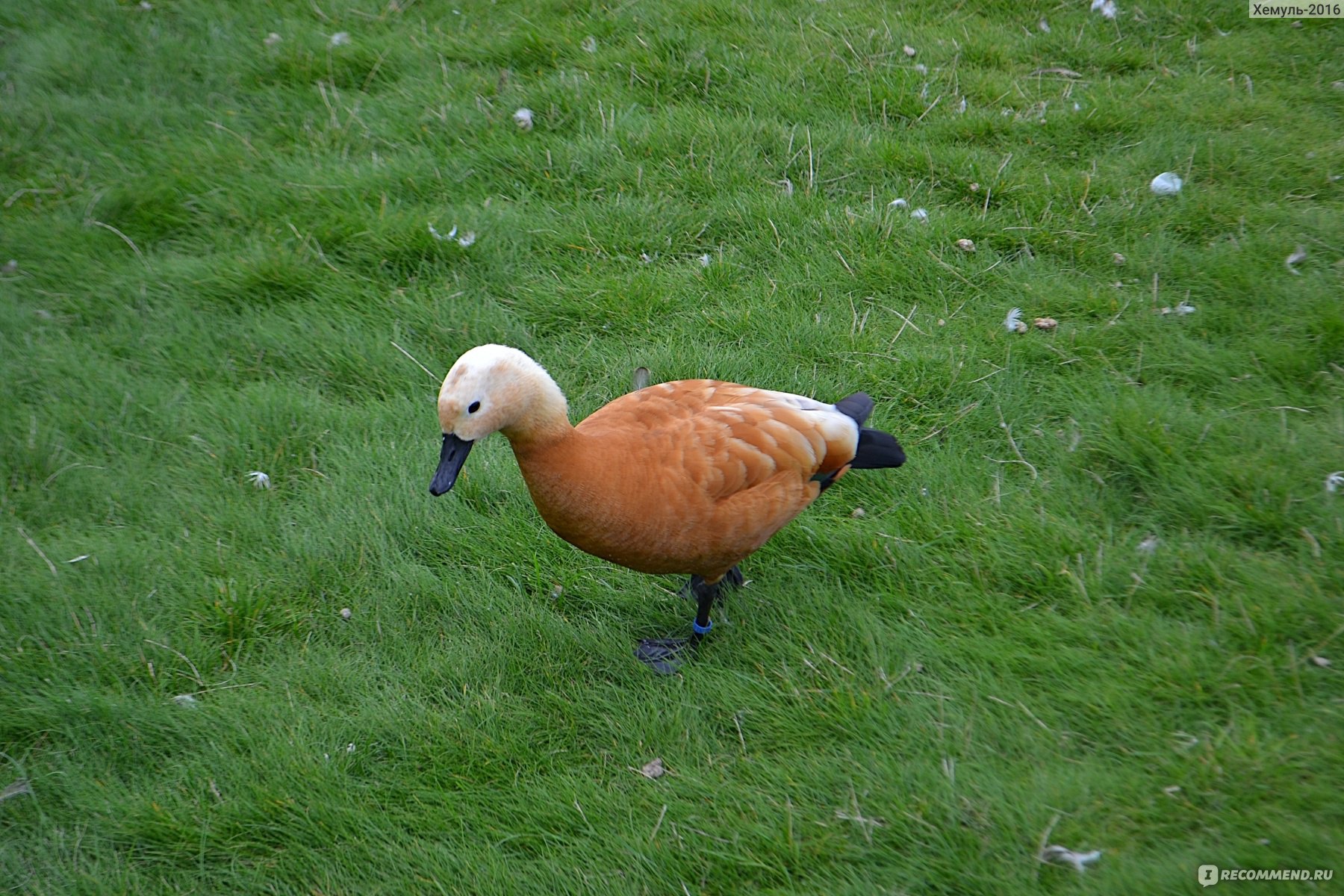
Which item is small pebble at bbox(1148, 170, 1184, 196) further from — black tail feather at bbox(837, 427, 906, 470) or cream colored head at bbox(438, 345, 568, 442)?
cream colored head at bbox(438, 345, 568, 442)

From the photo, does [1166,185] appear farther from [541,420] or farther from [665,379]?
[541,420]

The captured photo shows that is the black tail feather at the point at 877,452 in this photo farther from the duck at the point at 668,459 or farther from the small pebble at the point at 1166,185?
the small pebble at the point at 1166,185

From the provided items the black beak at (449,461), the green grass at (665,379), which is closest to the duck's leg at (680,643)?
the green grass at (665,379)

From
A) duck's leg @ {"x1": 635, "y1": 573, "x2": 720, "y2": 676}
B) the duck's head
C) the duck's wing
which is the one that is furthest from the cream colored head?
duck's leg @ {"x1": 635, "y1": 573, "x2": 720, "y2": 676}

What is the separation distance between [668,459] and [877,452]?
88 centimetres

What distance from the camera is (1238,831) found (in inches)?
101

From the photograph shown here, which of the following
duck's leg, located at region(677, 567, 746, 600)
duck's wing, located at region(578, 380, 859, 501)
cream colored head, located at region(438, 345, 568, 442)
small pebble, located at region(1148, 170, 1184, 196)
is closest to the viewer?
cream colored head, located at region(438, 345, 568, 442)

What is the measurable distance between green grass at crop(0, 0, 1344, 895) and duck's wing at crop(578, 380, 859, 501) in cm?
46

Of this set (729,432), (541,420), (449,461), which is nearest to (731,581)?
(729,432)

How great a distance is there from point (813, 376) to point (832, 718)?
176 cm

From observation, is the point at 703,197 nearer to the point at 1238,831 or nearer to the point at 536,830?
the point at 536,830

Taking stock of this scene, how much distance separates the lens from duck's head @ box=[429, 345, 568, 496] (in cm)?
289

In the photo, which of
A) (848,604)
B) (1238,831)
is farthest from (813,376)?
(1238,831)

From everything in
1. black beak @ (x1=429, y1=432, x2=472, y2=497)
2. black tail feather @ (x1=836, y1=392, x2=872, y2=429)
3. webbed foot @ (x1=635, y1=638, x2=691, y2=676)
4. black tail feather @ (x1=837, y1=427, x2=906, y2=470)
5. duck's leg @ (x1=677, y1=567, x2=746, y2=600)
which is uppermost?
black beak @ (x1=429, y1=432, x2=472, y2=497)
